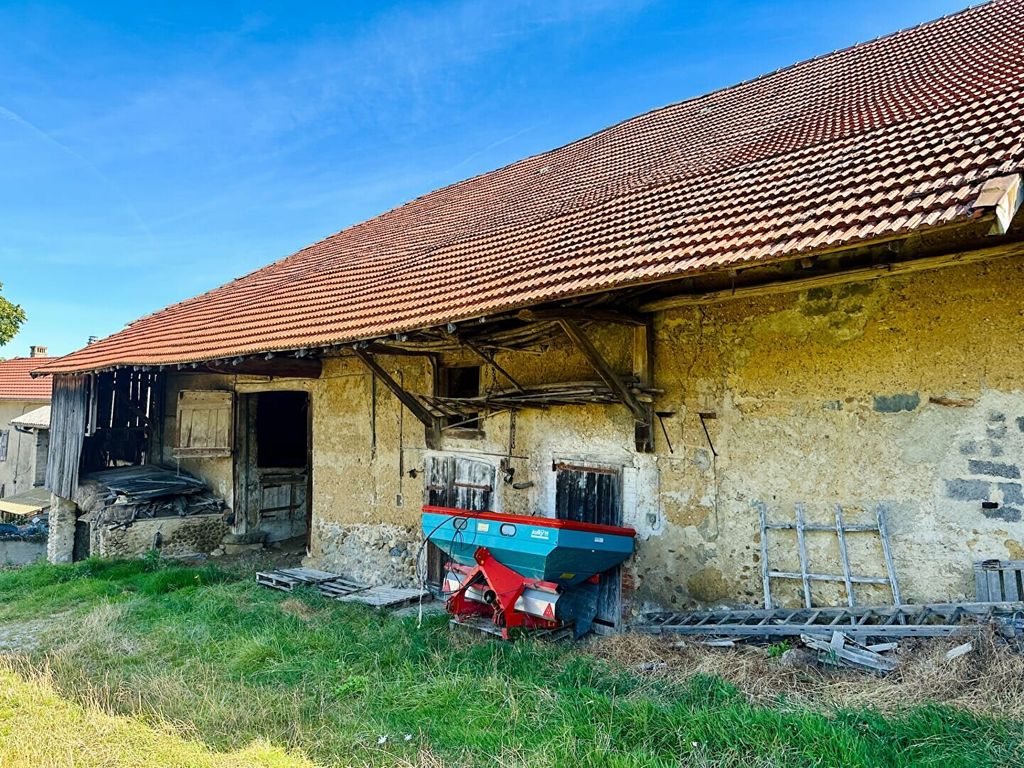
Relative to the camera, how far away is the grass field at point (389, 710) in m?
3.34

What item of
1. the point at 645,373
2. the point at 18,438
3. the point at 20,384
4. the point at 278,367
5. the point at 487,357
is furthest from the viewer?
the point at 20,384

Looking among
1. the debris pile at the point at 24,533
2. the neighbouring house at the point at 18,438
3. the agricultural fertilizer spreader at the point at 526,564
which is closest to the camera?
the agricultural fertilizer spreader at the point at 526,564

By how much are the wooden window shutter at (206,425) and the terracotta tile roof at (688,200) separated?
1.23 metres

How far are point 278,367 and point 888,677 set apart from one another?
7837mm

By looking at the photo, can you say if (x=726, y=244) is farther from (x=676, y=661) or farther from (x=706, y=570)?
(x=676, y=661)

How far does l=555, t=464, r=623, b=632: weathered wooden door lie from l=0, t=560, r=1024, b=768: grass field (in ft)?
2.08

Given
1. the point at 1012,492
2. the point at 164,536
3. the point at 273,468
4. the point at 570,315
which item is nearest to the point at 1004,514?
the point at 1012,492

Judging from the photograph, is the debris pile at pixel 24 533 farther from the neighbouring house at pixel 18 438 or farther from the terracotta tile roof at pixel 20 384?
the terracotta tile roof at pixel 20 384

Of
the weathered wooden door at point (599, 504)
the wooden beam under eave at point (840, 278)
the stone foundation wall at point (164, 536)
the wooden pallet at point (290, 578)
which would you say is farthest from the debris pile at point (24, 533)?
the wooden beam under eave at point (840, 278)

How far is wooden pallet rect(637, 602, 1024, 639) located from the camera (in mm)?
3998

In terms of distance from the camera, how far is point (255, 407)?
11.3 meters

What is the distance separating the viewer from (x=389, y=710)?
4.38 m

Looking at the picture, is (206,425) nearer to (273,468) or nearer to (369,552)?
(273,468)

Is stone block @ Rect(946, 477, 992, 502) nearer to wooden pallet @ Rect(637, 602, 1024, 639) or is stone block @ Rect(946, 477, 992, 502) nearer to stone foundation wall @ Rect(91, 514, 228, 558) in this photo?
wooden pallet @ Rect(637, 602, 1024, 639)
